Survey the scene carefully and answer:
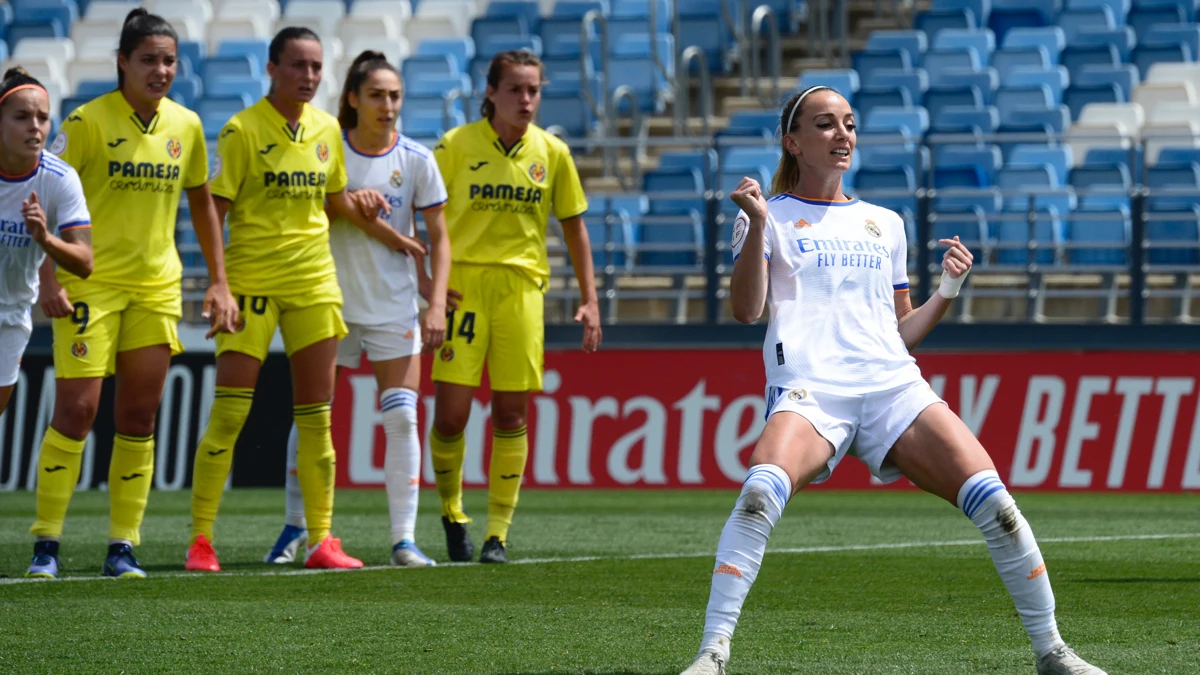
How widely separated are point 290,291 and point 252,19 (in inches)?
539

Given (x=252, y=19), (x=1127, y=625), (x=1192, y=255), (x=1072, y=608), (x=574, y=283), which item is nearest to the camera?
(x=1127, y=625)

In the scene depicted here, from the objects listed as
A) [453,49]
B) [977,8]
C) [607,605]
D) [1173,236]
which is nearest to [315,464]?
[607,605]

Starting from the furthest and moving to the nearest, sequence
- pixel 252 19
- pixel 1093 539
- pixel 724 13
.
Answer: pixel 252 19 < pixel 724 13 < pixel 1093 539

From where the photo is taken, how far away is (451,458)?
7.88 meters

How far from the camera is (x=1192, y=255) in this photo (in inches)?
530

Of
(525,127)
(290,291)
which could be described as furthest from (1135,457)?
(290,291)

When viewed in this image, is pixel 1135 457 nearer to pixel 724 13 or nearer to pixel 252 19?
pixel 724 13

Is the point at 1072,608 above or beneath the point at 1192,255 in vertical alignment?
beneath

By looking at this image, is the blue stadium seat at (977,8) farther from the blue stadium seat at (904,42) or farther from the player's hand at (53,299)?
the player's hand at (53,299)

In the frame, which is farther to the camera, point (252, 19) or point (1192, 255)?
point (252, 19)

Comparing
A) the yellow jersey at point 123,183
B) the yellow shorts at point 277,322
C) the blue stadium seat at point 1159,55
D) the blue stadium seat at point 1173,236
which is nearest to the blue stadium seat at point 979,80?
the blue stadium seat at point 1159,55

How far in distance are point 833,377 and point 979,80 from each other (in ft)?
39.8

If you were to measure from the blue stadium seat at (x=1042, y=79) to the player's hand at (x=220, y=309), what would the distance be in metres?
10.7

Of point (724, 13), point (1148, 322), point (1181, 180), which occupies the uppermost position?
point (724, 13)
